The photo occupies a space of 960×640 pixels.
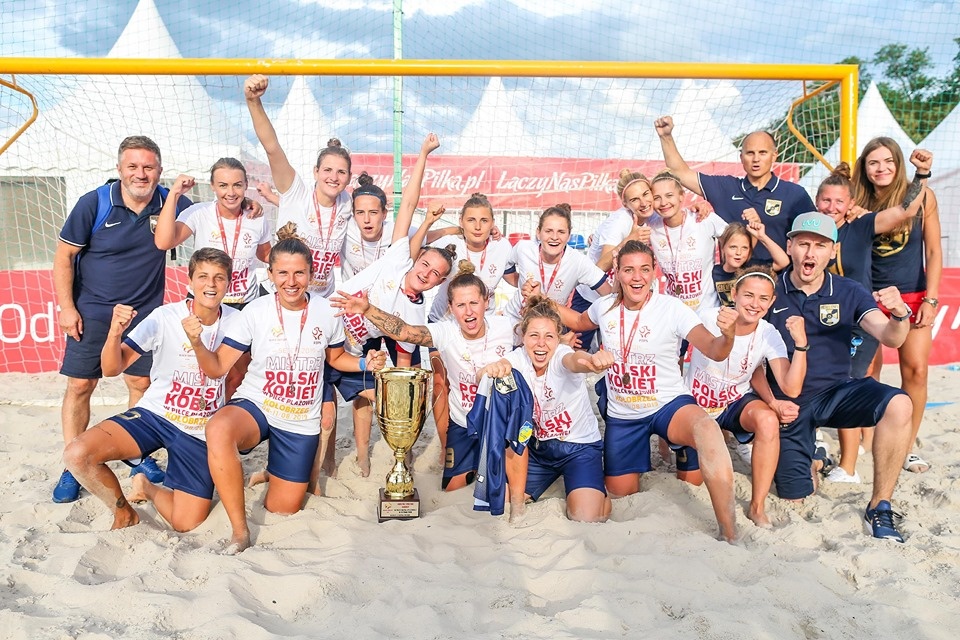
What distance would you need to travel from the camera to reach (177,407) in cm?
363

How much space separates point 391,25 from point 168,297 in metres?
4.14

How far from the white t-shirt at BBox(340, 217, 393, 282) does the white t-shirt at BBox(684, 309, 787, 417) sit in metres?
2.23

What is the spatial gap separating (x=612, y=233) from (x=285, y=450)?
266 centimetres

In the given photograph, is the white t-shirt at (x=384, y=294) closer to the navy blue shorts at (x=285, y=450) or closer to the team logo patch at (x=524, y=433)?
the navy blue shorts at (x=285, y=450)

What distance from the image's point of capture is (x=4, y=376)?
22.9ft

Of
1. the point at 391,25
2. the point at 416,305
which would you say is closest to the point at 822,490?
the point at 416,305

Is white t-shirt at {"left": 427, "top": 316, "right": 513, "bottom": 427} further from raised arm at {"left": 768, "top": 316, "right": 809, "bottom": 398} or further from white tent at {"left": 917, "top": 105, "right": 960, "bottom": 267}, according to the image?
white tent at {"left": 917, "top": 105, "right": 960, "bottom": 267}

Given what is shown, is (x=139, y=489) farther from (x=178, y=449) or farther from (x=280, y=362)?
(x=280, y=362)

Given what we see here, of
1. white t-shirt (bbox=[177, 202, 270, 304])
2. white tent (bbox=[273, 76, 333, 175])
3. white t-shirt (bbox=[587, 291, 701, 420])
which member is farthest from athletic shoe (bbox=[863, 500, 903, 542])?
white tent (bbox=[273, 76, 333, 175])

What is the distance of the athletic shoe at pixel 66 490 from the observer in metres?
3.89

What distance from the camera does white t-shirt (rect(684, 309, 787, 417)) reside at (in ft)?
12.8

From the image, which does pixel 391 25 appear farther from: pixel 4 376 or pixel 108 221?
pixel 4 376

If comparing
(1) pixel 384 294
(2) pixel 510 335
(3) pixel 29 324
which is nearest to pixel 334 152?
(1) pixel 384 294

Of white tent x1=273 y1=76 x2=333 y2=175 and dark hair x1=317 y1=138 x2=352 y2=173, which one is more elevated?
white tent x1=273 y1=76 x2=333 y2=175
